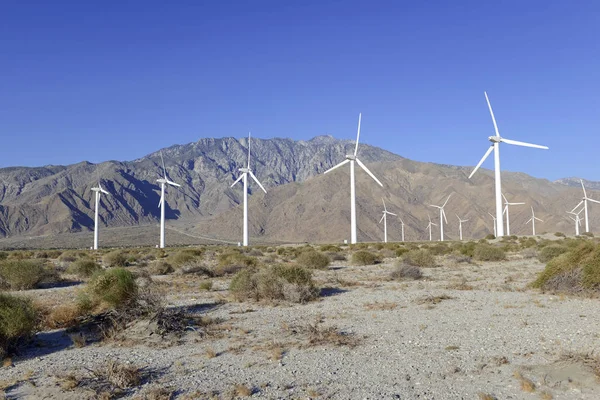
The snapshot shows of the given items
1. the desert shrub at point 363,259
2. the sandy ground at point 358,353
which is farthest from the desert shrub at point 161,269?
the sandy ground at point 358,353

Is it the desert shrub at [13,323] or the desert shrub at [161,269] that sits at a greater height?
the desert shrub at [13,323]

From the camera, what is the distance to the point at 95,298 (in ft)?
59.5

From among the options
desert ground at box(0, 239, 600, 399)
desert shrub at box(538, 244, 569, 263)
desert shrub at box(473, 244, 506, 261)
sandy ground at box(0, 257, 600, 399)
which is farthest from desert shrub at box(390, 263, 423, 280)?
desert shrub at box(473, 244, 506, 261)

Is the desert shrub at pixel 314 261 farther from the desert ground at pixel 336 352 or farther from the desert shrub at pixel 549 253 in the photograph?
the desert shrub at pixel 549 253

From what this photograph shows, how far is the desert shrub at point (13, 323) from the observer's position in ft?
44.5

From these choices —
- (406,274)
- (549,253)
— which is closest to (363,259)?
(406,274)

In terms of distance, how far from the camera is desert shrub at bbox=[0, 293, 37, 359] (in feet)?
44.5

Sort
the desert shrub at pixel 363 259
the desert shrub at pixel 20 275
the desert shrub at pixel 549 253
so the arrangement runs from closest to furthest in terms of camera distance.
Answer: the desert shrub at pixel 20 275, the desert shrub at pixel 549 253, the desert shrub at pixel 363 259

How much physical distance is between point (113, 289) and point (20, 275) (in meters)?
12.9

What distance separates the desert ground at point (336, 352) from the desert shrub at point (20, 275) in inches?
264

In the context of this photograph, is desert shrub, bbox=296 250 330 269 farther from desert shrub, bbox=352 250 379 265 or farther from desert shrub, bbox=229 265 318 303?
desert shrub, bbox=229 265 318 303

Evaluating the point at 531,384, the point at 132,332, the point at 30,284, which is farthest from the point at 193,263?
the point at 531,384

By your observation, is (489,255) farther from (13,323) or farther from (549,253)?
(13,323)

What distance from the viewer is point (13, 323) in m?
13.7
